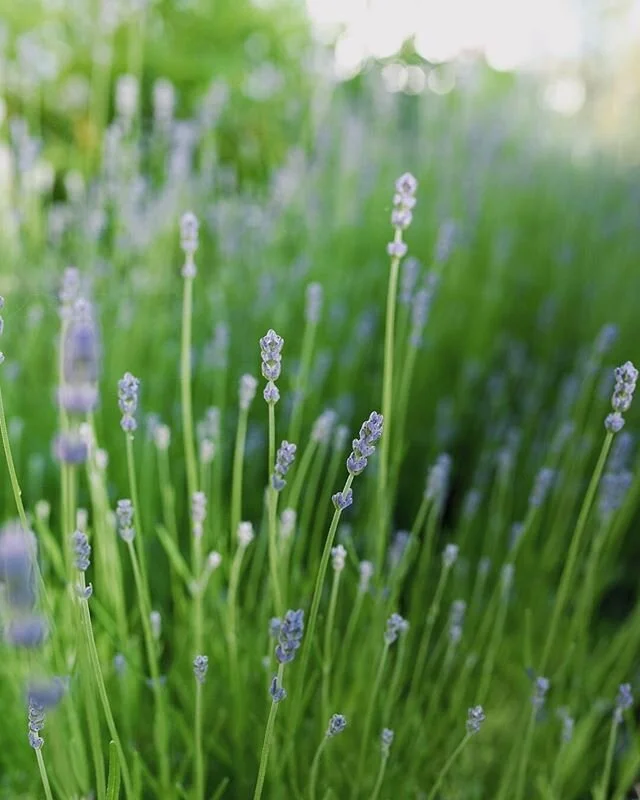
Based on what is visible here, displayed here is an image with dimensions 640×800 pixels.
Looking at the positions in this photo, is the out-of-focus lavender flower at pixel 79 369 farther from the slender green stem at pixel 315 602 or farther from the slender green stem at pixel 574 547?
the slender green stem at pixel 574 547

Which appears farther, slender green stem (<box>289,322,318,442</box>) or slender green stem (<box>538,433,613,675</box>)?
slender green stem (<box>289,322,318,442</box>)

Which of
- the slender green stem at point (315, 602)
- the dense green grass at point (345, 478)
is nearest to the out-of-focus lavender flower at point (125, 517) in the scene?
the dense green grass at point (345, 478)

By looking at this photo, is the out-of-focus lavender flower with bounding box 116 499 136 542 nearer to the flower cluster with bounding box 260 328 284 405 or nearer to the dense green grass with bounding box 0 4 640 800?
the dense green grass with bounding box 0 4 640 800

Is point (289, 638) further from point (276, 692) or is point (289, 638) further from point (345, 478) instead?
point (345, 478)

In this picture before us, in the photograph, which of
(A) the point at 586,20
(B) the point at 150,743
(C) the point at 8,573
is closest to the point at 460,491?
(B) the point at 150,743

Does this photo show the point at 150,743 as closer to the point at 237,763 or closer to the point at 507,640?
the point at 237,763

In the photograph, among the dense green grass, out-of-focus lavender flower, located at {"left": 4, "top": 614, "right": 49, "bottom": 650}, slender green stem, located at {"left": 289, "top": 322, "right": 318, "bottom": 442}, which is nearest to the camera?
out-of-focus lavender flower, located at {"left": 4, "top": 614, "right": 49, "bottom": 650}

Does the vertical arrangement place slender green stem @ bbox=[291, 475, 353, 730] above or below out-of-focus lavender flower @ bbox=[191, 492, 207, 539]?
below

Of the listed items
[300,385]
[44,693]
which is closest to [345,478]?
[300,385]

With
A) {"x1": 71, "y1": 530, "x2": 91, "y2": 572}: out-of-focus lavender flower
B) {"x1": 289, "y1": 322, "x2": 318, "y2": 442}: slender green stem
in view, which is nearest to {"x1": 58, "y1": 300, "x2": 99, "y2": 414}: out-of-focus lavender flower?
{"x1": 71, "y1": 530, "x2": 91, "y2": 572}: out-of-focus lavender flower
